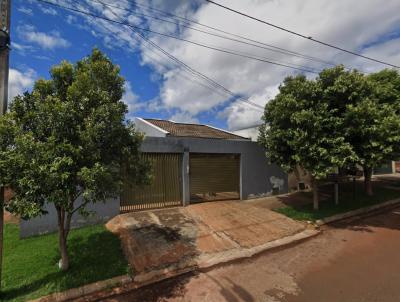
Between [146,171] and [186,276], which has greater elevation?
[146,171]

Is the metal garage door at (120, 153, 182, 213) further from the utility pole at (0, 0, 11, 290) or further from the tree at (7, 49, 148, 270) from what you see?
the utility pole at (0, 0, 11, 290)

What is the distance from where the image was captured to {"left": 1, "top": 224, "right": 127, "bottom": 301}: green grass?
4.97 metres

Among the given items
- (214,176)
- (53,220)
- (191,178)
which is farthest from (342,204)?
(53,220)

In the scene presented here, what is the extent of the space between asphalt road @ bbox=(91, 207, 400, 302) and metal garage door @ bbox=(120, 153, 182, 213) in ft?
14.7

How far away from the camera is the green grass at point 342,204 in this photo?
9924mm

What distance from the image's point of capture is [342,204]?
451 inches

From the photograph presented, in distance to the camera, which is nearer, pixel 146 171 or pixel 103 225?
pixel 146 171

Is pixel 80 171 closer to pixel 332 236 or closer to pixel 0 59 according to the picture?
pixel 0 59

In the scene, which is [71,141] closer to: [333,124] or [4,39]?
[4,39]

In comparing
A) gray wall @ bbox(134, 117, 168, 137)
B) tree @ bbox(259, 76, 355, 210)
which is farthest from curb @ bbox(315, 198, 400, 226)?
gray wall @ bbox(134, 117, 168, 137)

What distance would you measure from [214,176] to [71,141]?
7.61m

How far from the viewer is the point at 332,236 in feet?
26.6

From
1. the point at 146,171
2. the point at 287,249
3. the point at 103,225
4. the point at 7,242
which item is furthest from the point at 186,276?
the point at 7,242

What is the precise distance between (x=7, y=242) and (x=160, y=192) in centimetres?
496
